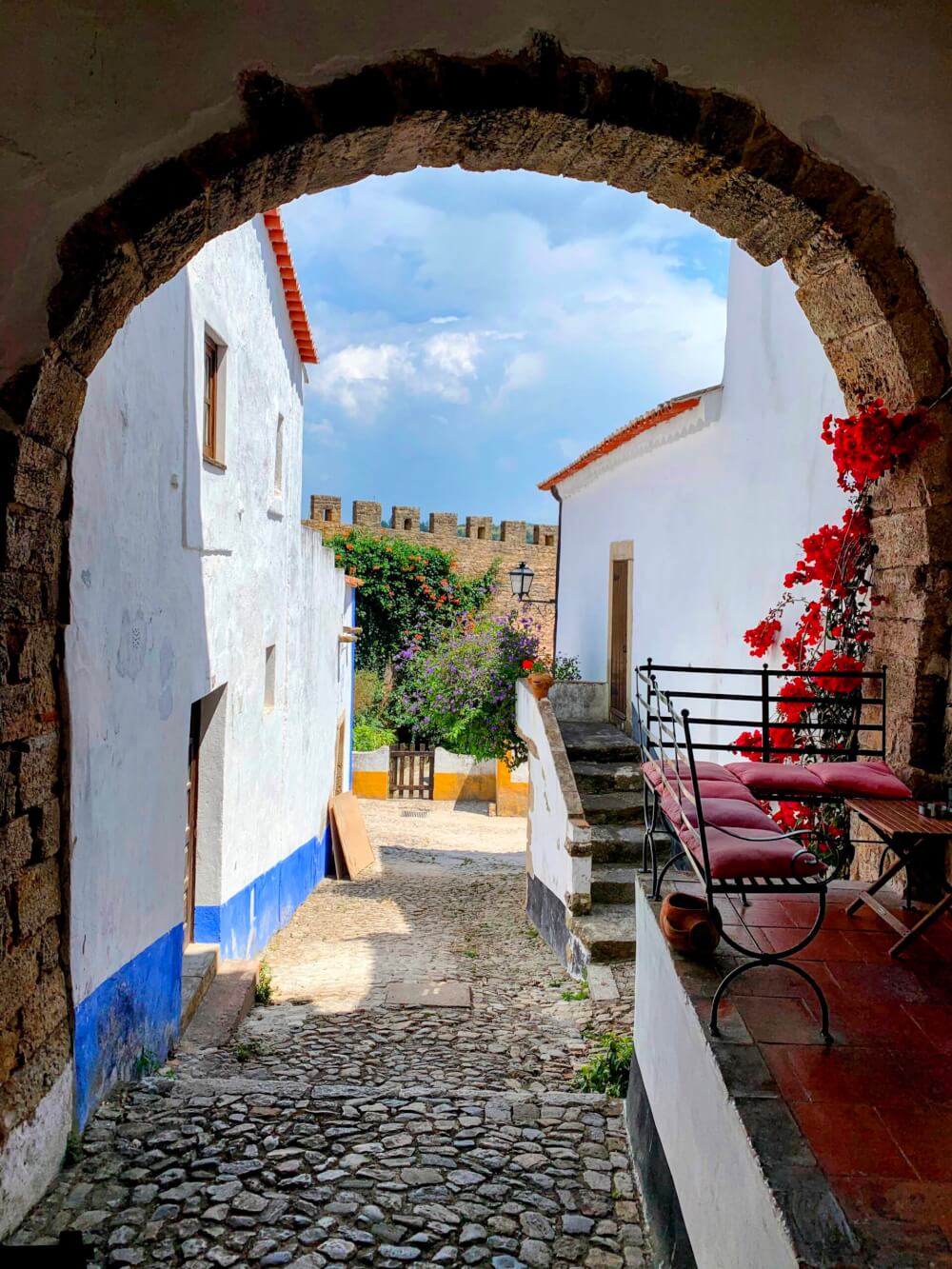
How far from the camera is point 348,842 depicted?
42.1ft

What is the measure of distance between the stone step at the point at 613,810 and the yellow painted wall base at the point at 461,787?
36.7ft

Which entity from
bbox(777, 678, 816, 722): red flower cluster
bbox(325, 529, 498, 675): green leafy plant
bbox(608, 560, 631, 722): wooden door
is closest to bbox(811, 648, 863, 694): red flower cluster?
bbox(777, 678, 816, 722): red flower cluster

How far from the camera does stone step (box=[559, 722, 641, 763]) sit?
29.2 feet

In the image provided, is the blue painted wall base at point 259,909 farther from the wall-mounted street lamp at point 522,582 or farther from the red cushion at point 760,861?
the red cushion at point 760,861

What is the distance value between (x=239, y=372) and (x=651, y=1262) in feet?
20.7

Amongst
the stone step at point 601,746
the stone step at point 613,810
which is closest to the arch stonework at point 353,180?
the stone step at point 613,810

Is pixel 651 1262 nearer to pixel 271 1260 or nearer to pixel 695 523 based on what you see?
pixel 271 1260

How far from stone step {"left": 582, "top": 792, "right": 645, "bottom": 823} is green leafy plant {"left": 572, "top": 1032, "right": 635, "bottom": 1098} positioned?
125 inches

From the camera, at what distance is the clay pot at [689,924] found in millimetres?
2926

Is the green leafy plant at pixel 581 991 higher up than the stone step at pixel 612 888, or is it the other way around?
the stone step at pixel 612 888

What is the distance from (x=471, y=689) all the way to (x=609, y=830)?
703 centimetres

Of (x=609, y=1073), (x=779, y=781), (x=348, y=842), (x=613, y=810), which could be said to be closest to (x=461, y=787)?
(x=348, y=842)

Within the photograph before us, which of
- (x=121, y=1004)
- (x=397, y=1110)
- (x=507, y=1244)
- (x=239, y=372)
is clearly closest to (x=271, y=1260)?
(x=507, y=1244)

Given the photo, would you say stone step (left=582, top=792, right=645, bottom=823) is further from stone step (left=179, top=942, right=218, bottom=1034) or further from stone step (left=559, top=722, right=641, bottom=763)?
stone step (left=179, top=942, right=218, bottom=1034)
